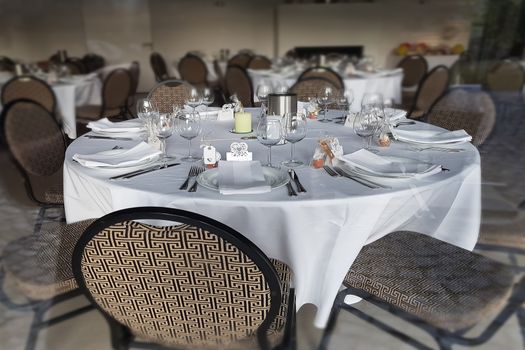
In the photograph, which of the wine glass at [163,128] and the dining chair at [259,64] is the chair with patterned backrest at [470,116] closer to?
the wine glass at [163,128]

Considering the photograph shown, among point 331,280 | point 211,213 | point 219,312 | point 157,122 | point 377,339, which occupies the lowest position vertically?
point 377,339

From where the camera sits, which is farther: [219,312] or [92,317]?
[92,317]

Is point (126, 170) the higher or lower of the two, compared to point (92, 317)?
higher

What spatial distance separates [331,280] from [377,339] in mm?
564

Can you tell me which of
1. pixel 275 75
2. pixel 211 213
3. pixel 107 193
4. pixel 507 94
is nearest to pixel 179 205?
pixel 211 213

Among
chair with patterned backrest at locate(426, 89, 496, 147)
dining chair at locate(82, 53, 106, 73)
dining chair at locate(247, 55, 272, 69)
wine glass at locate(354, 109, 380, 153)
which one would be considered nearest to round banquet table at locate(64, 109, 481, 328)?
wine glass at locate(354, 109, 380, 153)

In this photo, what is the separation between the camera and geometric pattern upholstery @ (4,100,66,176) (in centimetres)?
188

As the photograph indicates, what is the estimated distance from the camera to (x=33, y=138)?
1959 mm

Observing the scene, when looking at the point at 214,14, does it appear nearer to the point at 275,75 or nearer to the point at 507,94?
the point at 275,75

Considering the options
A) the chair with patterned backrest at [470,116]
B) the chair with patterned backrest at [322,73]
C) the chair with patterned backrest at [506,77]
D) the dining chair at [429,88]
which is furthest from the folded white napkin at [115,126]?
the chair with patterned backrest at [506,77]

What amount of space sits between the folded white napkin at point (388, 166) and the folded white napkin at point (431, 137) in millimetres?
286

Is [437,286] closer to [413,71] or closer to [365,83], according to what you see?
[365,83]

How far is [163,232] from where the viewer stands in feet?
2.54

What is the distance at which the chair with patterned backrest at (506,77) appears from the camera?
4.60m
